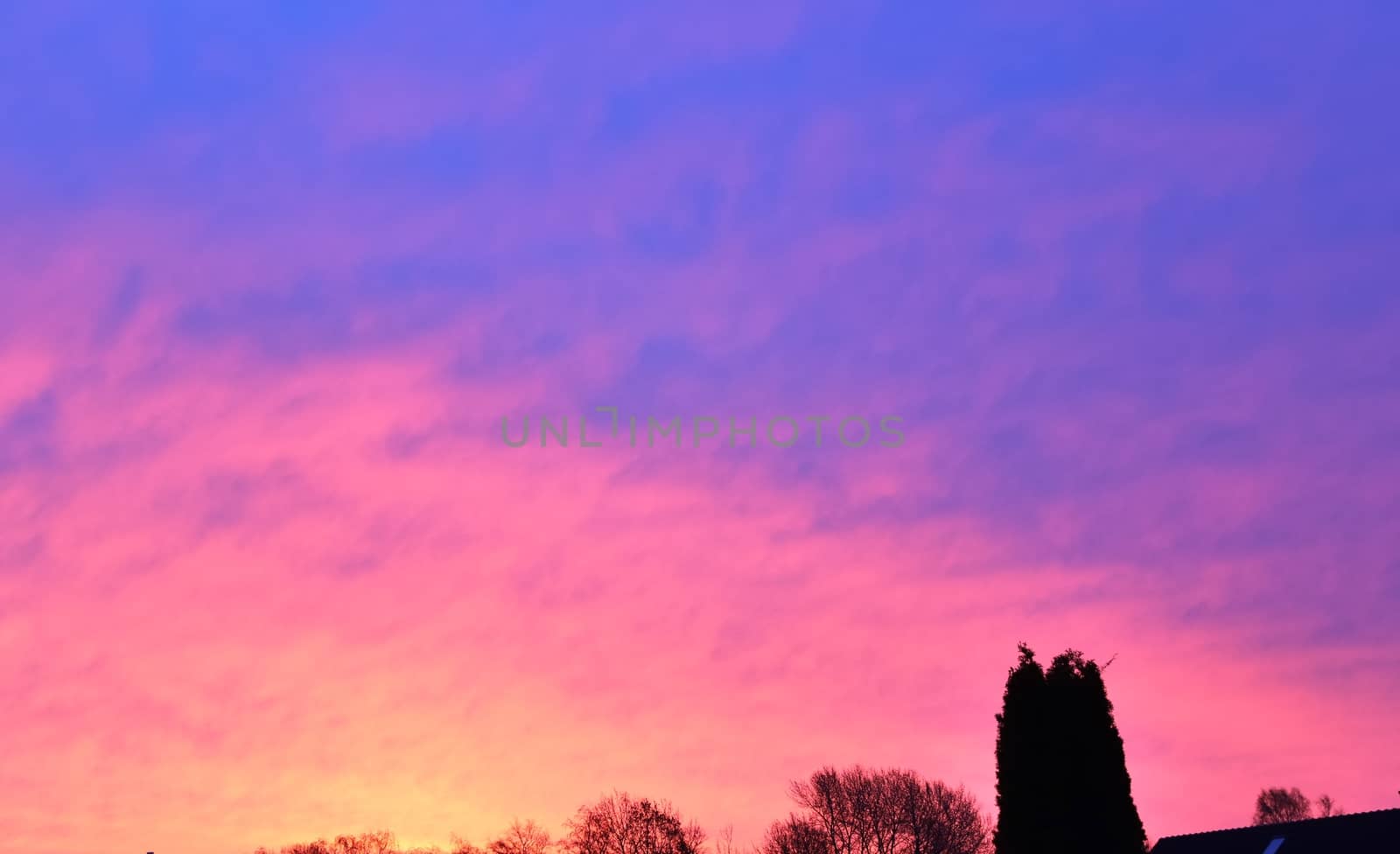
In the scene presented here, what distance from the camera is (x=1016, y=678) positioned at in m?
64.0

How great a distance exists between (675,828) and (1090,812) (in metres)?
50.0

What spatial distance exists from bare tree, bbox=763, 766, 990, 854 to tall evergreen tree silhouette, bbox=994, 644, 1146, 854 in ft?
130

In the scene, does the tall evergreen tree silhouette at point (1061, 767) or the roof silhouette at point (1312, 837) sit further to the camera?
the tall evergreen tree silhouette at point (1061, 767)

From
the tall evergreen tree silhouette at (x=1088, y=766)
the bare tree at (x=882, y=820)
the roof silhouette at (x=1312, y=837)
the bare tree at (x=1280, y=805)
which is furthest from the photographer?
the bare tree at (x=1280, y=805)

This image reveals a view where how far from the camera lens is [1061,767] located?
6091cm

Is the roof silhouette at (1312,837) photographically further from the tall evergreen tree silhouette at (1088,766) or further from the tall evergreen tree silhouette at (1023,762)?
the tall evergreen tree silhouette at (1023,762)

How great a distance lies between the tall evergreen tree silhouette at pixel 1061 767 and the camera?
59344 mm

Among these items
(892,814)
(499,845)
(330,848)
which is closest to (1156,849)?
(892,814)

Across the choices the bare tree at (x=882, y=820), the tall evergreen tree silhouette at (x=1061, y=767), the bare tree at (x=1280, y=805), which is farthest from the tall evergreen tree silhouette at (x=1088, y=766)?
the bare tree at (x=1280, y=805)

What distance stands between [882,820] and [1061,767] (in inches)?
1695

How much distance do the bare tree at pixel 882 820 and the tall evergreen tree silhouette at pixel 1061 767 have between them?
3959cm

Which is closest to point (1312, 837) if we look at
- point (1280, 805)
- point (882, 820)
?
point (882, 820)

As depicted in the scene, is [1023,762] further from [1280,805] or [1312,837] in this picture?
[1280,805]

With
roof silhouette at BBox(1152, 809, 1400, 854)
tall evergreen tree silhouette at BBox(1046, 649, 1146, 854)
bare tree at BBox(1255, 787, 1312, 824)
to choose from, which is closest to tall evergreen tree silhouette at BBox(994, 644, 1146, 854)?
tall evergreen tree silhouette at BBox(1046, 649, 1146, 854)
